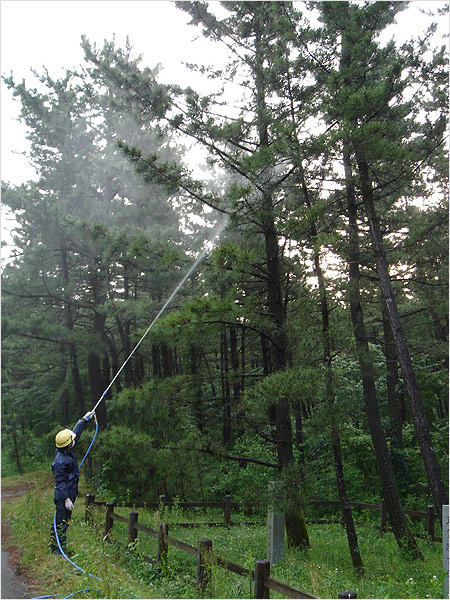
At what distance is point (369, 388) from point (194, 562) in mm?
5506

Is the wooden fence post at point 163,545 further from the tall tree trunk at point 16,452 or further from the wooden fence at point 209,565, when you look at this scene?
the tall tree trunk at point 16,452

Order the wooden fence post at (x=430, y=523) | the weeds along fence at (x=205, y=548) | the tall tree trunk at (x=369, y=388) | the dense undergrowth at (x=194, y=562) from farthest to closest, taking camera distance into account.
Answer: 1. the wooden fence post at (x=430, y=523)
2. the tall tree trunk at (x=369, y=388)
3. the dense undergrowth at (x=194, y=562)
4. the weeds along fence at (x=205, y=548)

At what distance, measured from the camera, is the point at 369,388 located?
11.3 meters

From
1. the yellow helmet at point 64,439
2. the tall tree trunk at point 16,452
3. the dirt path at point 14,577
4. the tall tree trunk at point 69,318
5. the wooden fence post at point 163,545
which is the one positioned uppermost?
the tall tree trunk at point 69,318

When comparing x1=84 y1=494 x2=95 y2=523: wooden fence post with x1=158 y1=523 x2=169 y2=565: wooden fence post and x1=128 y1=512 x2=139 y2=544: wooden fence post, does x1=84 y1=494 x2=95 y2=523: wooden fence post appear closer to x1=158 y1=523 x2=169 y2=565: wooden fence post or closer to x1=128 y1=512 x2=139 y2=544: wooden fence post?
x1=128 y1=512 x2=139 y2=544: wooden fence post

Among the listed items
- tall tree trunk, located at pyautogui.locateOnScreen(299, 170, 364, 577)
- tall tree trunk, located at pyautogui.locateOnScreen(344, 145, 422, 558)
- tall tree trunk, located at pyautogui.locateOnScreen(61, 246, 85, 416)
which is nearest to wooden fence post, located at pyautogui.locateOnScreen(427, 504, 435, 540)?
tall tree trunk, located at pyautogui.locateOnScreen(344, 145, 422, 558)

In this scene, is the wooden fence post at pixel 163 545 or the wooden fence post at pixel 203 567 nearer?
the wooden fence post at pixel 203 567

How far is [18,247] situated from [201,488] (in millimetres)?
11200

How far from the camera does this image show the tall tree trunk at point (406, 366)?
29.7ft

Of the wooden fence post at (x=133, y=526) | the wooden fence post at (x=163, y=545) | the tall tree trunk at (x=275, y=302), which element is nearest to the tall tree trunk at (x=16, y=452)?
the wooden fence post at (x=133, y=526)

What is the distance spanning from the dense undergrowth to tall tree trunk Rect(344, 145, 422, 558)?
0.48 meters

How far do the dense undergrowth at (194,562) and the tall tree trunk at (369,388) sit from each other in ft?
1.58

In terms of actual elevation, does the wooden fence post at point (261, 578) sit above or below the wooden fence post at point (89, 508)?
above

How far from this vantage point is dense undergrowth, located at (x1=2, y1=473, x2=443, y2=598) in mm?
6117
